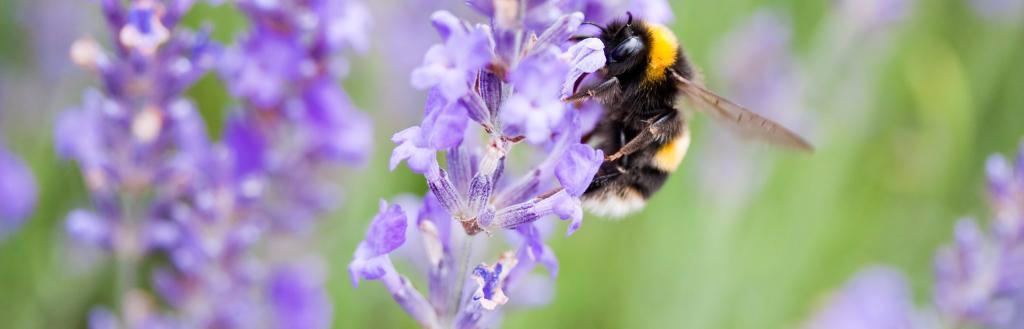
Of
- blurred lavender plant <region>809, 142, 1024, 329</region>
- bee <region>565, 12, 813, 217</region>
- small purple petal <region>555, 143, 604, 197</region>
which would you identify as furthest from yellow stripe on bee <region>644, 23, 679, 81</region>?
blurred lavender plant <region>809, 142, 1024, 329</region>

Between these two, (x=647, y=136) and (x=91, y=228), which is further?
(x=91, y=228)

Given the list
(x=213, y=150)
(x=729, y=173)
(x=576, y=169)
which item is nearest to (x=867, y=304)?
(x=729, y=173)

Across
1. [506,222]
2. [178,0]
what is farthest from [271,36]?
[506,222]

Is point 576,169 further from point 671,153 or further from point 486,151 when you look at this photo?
point 671,153

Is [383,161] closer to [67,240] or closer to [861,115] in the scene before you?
[67,240]

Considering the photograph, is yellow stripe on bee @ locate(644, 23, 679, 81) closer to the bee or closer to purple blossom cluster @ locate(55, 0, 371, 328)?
the bee

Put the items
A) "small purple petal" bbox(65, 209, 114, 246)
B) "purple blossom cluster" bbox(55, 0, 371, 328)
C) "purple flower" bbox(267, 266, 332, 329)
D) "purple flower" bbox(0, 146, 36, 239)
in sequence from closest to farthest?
1. "purple blossom cluster" bbox(55, 0, 371, 328)
2. "small purple petal" bbox(65, 209, 114, 246)
3. "purple flower" bbox(267, 266, 332, 329)
4. "purple flower" bbox(0, 146, 36, 239)
